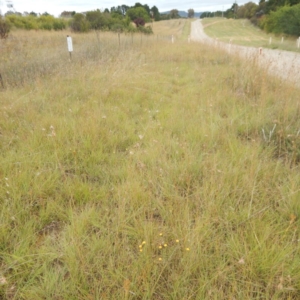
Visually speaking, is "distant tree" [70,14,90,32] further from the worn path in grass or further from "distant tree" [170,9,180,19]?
"distant tree" [170,9,180,19]

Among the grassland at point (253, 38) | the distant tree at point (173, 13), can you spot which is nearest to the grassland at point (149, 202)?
the grassland at point (253, 38)

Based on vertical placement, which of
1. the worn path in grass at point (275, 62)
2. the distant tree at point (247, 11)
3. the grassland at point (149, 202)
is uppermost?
the distant tree at point (247, 11)

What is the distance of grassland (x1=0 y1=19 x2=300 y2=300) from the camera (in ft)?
4.12

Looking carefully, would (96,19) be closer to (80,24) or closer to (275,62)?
(80,24)

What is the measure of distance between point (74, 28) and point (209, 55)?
1316 centimetres

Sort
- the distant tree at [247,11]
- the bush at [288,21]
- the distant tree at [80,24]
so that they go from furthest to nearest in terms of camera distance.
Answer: the distant tree at [247,11]
the bush at [288,21]
the distant tree at [80,24]

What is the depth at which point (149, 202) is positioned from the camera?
1.78 m

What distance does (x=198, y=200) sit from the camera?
1769 mm

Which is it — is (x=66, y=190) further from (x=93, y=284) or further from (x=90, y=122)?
(x=90, y=122)

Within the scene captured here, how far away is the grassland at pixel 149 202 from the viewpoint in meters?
1.26

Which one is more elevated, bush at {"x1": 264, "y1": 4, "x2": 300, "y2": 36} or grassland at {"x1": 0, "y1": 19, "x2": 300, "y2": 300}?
bush at {"x1": 264, "y1": 4, "x2": 300, "y2": 36}

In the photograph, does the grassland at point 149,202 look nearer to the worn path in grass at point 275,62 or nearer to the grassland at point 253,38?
the worn path in grass at point 275,62

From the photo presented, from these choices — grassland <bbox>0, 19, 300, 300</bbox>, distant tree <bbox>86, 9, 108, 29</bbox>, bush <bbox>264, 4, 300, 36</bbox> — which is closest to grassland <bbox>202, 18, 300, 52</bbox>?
bush <bbox>264, 4, 300, 36</bbox>

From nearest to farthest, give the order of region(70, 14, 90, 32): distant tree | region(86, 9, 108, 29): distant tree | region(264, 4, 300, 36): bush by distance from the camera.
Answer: region(70, 14, 90, 32): distant tree, region(86, 9, 108, 29): distant tree, region(264, 4, 300, 36): bush
